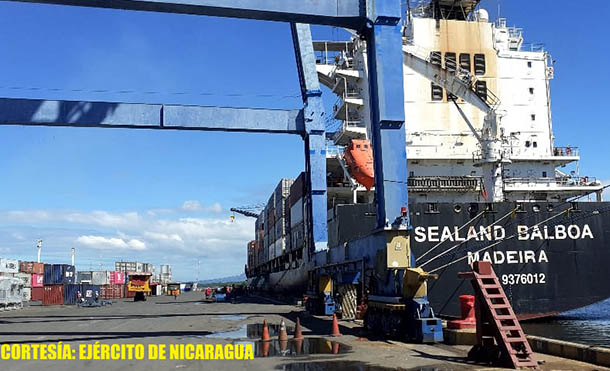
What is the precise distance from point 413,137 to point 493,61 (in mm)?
7730

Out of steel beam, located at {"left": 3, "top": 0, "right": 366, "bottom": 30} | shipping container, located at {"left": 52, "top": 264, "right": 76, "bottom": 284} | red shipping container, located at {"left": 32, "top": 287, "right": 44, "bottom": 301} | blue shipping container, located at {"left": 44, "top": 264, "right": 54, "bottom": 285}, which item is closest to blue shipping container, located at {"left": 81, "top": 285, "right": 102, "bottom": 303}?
red shipping container, located at {"left": 32, "top": 287, "right": 44, "bottom": 301}

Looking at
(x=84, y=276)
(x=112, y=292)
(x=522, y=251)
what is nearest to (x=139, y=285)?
(x=112, y=292)

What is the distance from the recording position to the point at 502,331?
10.0 metres

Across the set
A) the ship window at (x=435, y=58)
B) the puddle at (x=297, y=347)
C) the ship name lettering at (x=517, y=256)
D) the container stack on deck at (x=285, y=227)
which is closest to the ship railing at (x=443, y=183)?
the container stack on deck at (x=285, y=227)

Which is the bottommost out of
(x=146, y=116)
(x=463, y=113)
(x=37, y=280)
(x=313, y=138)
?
(x=37, y=280)

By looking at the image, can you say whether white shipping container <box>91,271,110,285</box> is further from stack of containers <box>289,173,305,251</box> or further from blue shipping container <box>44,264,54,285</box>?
stack of containers <box>289,173,305,251</box>

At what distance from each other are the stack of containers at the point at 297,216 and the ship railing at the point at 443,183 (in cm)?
845

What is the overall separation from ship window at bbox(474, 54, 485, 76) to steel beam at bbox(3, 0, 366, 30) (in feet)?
63.9

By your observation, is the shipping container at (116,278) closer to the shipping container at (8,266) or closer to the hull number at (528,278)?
the shipping container at (8,266)

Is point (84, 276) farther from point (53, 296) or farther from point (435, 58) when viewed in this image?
point (435, 58)

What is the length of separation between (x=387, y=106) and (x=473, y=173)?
1758cm

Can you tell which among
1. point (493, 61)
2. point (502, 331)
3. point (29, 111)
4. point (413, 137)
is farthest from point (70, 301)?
point (502, 331)

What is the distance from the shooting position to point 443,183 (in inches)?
1165

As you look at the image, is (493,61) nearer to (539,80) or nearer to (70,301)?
(539,80)
